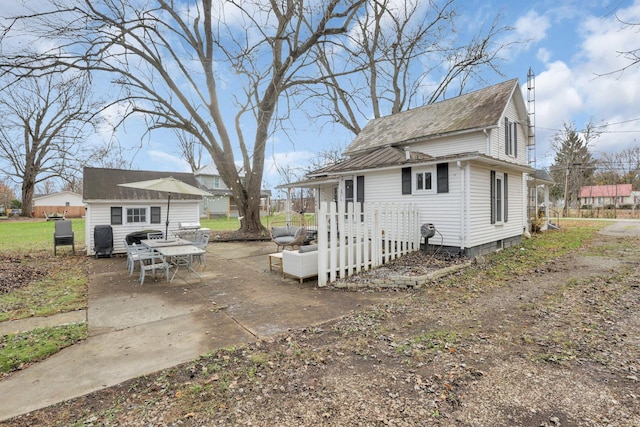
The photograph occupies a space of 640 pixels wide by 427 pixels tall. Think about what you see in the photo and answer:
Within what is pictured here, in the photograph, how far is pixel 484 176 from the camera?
31.6 ft

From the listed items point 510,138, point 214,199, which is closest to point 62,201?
point 214,199

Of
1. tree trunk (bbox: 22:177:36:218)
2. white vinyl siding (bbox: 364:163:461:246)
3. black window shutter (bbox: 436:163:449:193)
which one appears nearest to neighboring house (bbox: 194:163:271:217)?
tree trunk (bbox: 22:177:36:218)

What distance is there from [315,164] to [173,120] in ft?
57.5

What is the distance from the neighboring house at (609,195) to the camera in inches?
2047

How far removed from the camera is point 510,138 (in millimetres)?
12219

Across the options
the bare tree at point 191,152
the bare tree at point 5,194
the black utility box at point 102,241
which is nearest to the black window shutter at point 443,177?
the black utility box at point 102,241

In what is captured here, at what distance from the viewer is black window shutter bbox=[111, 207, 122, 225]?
11.2 metres

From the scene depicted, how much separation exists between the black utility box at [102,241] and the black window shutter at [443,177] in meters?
11.3

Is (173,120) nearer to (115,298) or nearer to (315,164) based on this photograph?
(115,298)

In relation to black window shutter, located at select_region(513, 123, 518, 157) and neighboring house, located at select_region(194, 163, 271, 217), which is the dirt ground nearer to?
black window shutter, located at select_region(513, 123, 518, 157)

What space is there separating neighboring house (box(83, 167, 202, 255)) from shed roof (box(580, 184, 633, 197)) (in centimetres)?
6568

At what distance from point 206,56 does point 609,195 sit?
227 feet

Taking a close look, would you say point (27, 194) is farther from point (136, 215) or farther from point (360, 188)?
point (360, 188)

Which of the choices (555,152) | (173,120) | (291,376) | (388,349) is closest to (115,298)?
(291,376)
